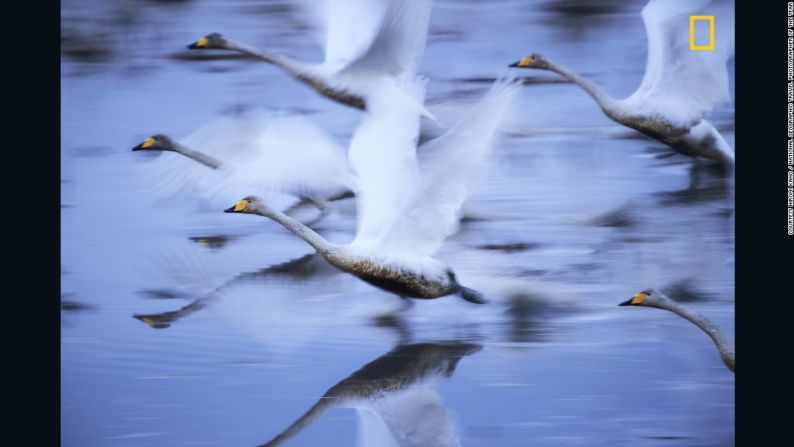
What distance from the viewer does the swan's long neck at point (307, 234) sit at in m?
2.78

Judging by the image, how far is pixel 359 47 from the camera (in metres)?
2.79

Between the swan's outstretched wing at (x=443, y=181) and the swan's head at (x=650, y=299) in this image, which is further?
the swan's head at (x=650, y=299)

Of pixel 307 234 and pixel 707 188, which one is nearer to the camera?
pixel 307 234

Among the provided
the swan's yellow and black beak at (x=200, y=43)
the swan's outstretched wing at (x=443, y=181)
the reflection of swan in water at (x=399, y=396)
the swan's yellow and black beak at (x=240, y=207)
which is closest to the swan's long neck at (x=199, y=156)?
the swan's yellow and black beak at (x=240, y=207)

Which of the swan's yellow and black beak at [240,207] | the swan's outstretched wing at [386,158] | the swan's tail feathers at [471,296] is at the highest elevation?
the swan's outstretched wing at [386,158]

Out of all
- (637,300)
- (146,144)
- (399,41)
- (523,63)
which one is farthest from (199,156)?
(637,300)

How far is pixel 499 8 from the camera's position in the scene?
283 cm

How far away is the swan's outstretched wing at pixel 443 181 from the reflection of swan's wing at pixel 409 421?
0.44 metres

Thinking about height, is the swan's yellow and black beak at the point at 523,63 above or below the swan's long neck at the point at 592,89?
above

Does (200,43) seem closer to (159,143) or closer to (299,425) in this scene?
(159,143)

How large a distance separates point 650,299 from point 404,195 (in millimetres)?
815

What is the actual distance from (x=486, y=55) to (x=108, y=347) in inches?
56.7

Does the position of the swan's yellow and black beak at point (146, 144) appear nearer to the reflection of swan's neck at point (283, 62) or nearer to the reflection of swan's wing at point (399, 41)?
the reflection of swan's neck at point (283, 62)

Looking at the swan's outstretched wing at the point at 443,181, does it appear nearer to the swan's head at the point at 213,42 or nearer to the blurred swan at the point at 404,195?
the blurred swan at the point at 404,195
